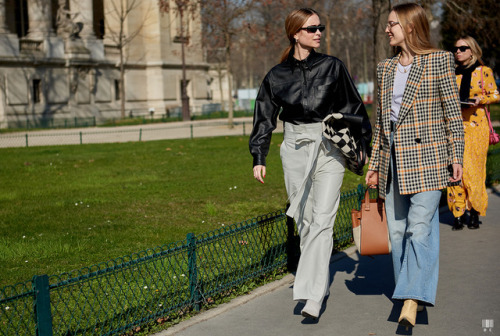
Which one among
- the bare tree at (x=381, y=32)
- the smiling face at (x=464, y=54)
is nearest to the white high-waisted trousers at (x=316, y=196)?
the smiling face at (x=464, y=54)

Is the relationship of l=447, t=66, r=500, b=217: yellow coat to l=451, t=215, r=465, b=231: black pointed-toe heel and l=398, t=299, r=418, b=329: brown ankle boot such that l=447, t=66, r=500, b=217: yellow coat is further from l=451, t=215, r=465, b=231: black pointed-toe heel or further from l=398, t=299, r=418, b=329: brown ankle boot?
l=398, t=299, r=418, b=329: brown ankle boot

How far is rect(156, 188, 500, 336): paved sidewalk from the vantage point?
5.07 metres

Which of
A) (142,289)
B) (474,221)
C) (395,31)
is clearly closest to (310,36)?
(395,31)

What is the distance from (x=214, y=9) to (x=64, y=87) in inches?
597

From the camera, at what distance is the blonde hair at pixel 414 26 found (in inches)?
194

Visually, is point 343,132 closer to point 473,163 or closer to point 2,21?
point 473,163

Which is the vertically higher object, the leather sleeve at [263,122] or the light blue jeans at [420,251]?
the leather sleeve at [263,122]

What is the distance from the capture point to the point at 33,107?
1592 inches

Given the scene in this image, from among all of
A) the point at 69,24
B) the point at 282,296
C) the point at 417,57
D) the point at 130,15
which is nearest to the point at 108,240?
the point at 282,296

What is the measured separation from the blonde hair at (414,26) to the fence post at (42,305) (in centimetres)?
290

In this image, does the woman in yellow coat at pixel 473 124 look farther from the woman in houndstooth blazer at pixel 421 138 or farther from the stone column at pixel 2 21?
the stone column at pixel 2 21

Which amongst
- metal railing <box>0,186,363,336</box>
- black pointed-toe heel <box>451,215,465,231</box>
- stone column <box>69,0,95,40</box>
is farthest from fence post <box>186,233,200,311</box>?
stone column <box>69,0,95,40</box>

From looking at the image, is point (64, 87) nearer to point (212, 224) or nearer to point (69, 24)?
point (69, 24)

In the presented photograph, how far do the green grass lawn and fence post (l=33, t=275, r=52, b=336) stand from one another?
2.70 metres
